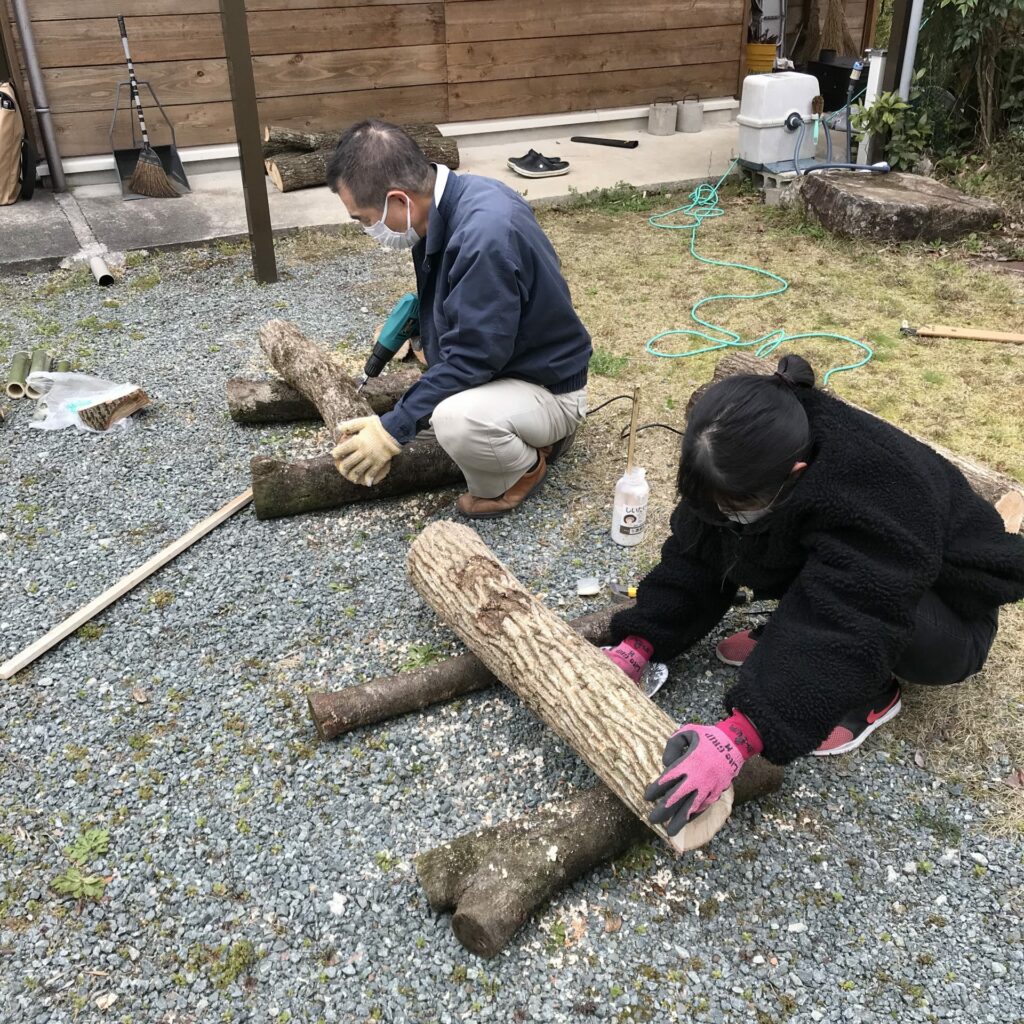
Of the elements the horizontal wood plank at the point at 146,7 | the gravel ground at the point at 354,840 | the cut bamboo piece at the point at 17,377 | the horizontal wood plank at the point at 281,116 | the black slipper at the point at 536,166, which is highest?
the horizontal wood plank at the point at 146,7

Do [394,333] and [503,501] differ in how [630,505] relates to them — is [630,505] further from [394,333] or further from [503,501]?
[394,333]

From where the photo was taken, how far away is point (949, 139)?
7469 mm

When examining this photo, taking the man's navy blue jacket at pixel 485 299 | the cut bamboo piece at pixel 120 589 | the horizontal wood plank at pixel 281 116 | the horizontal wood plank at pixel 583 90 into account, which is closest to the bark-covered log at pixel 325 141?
the horizontal wood plank at pixel 281 116

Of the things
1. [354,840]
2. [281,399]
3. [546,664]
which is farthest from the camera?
[281,399]

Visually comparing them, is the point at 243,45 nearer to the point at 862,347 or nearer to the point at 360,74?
the point at 360,74

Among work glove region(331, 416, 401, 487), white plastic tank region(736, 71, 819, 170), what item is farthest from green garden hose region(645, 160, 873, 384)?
work glove region(331, 416, 401, 487)

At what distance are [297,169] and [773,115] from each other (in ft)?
12.4

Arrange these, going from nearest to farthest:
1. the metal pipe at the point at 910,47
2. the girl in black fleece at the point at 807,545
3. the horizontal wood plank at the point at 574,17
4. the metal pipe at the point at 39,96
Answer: the girl in black fleece at the point at 807,545 → the metal pipe at the point at 39,96 → the metal pipe at the point at 910,47 → the horizontal wood plank at the point at 574,17

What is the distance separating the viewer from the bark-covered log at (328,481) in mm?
3432

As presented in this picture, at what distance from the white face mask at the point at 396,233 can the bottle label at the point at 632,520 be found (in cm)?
121

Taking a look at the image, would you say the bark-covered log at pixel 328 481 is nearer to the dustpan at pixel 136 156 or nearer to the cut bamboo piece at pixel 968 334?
the cut bamboo piece at pixel 968 334

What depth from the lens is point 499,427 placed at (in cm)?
327

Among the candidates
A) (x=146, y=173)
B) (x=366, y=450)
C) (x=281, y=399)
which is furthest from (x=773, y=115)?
(x=366, y=450)

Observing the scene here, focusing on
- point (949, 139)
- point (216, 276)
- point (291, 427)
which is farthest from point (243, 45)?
point (949, 139)
